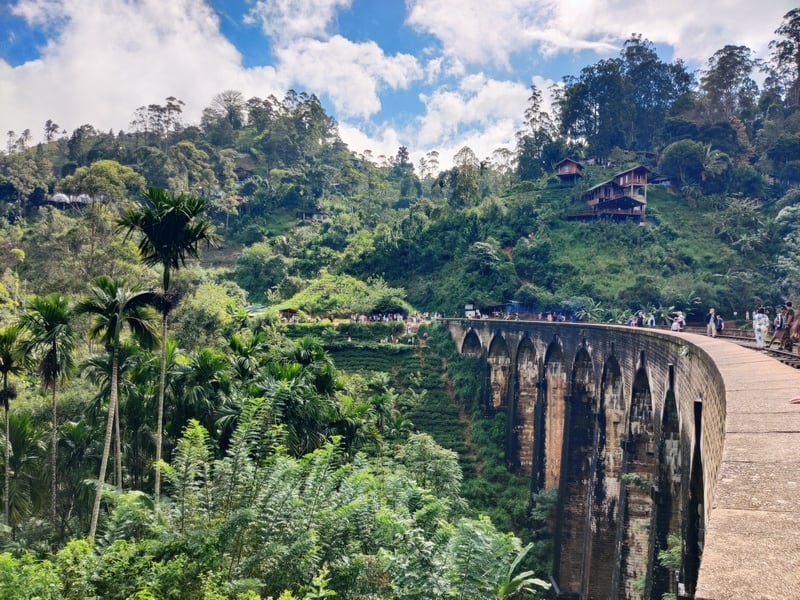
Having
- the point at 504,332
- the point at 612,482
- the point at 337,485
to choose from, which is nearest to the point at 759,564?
the point at 337,485

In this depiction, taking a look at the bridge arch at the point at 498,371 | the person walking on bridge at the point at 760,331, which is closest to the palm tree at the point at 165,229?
the person walking on bridge at the point at 760,331

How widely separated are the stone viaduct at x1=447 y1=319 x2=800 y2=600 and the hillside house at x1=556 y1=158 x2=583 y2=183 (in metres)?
28.7

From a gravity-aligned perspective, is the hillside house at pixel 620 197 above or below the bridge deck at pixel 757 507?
above

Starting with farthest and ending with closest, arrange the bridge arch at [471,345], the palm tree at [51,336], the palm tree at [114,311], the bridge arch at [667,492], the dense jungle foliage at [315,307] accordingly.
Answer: the bridge arch at [471,345] < the palm tree at [51,336] < the bridge arch at [667,492] < the palm tree at [114,311] < the dense jungle foliage at [315,307]

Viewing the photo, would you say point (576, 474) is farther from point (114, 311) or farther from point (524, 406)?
point (114, 311)

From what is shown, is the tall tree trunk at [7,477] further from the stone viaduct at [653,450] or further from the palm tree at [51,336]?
the stone viaduct at [653,450]

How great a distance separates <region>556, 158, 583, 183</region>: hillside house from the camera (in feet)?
207

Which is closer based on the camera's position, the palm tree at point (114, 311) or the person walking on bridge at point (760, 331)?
the palm tree at point (114, 311)

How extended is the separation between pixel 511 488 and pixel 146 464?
19.9m

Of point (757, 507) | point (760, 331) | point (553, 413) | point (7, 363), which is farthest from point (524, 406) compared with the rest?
point (757, 507)

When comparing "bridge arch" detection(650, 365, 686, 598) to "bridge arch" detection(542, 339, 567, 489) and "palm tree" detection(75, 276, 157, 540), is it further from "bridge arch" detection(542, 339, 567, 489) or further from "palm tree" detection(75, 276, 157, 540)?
"bridge arch" detection(542, 339, 567, 489)

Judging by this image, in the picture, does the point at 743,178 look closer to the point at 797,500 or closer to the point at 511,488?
the point at 511,488

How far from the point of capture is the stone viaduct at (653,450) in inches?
114

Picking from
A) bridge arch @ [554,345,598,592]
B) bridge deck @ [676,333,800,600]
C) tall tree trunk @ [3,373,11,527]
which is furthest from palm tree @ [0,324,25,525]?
bridge arch @ [554,345,598,592]
